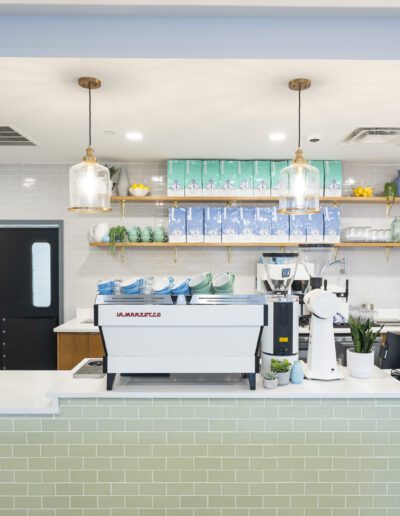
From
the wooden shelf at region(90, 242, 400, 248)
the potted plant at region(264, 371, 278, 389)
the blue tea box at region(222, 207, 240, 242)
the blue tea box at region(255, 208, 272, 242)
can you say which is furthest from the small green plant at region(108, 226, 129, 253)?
the potted plant at region(264, 371, 278, 389)

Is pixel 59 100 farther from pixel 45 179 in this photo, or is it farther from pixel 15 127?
pixel 45 179

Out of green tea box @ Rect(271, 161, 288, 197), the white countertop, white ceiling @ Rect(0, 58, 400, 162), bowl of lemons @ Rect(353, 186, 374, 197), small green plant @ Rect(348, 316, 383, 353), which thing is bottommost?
the white countertop

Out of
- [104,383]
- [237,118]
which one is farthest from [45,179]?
[104,383]

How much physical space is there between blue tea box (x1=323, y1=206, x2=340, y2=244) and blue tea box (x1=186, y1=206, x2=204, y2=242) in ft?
4.16

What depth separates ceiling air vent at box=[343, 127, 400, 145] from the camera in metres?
3.47

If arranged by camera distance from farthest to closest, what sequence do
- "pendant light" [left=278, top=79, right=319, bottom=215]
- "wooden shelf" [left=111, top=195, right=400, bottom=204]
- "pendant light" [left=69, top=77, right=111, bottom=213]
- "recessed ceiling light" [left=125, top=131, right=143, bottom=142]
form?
"wooden shelf" [left=111, top=195, right=400, bottom=204] → "recessed ceiling light" [left=125, top=131, right=143, bottom=142] → "pendant light" [left=278, top=79, right=319, bottom=215] → "pendant light" [left=69, top=77, right=111, bottom=213]

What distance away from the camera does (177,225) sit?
14.6ft

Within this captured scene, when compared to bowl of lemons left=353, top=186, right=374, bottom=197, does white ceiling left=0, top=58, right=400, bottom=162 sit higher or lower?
higher

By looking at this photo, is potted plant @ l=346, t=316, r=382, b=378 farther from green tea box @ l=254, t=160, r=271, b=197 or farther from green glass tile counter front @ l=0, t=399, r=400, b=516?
green tea box @ l=254, t=160, r=271, b=197

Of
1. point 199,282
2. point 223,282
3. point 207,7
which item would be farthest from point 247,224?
point 207,7

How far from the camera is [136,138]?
375cm

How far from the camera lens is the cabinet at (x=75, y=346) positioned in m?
4.16

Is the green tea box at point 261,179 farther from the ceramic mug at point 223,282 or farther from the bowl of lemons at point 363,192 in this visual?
the ceramic mug at point 223,282

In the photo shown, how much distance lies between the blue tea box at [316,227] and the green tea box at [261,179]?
0.49 m
